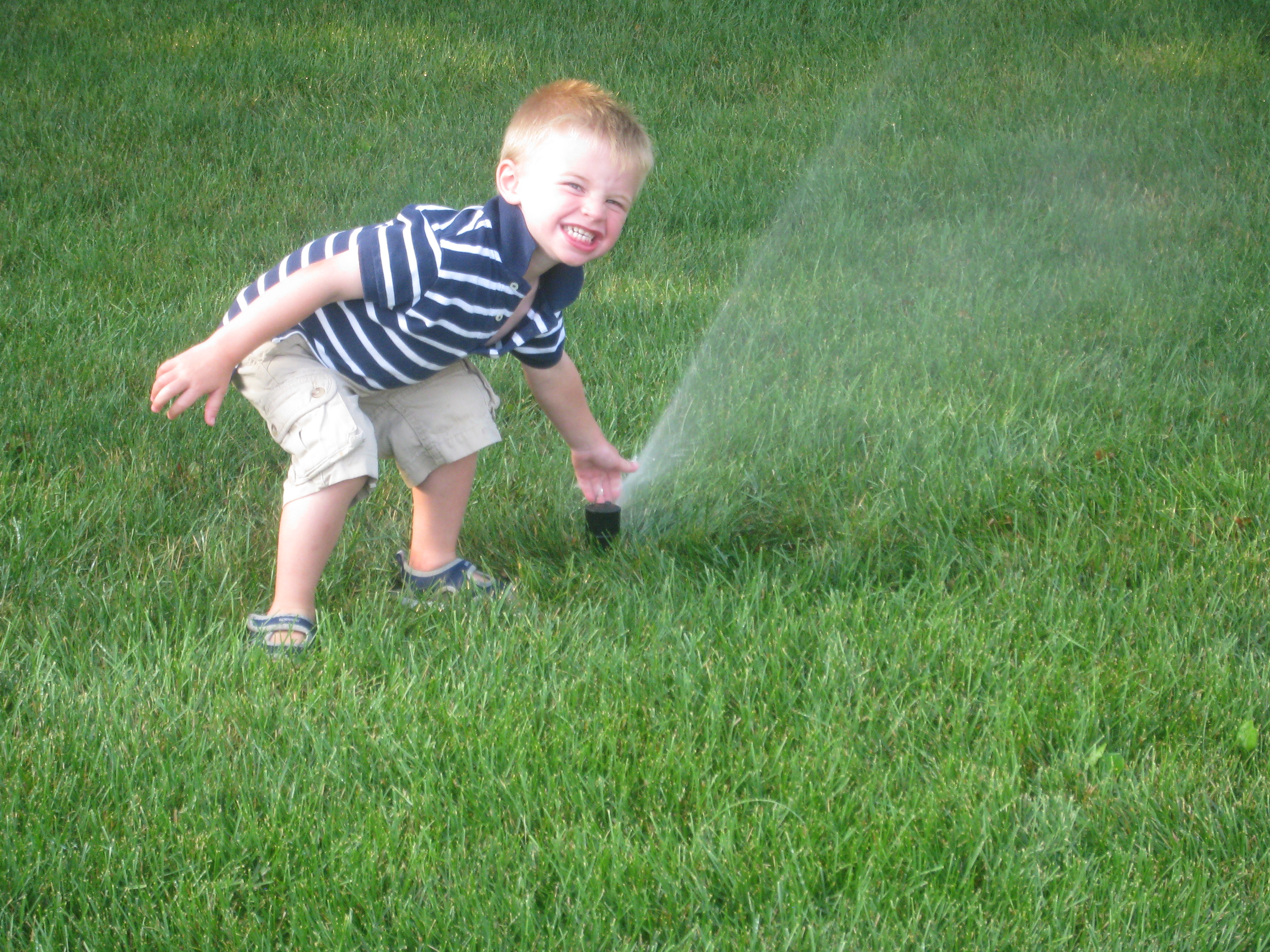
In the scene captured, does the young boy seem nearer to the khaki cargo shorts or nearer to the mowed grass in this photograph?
the khaki cargo shorts

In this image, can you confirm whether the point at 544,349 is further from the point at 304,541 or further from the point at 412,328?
the point at 304,541

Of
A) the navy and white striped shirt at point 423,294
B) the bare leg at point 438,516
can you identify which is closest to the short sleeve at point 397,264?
the navy and white striped shirt at point 423,294

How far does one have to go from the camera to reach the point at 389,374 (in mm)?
2506

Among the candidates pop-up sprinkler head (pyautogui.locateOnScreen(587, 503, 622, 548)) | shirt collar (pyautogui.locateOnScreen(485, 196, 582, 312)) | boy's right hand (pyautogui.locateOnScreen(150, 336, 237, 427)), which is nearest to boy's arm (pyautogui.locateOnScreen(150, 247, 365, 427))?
boy's right hand (pyautogui.locateOnScreen(150, 336, 237, 427))

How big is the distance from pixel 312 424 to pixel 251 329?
0.24 meters

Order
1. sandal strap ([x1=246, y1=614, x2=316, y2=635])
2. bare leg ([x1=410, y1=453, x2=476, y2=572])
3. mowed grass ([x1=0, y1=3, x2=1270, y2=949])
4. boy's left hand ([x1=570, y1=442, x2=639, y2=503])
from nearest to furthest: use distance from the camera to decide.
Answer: mowed grass ([x1=0, y1=3, x2=1270, y2=949])
sandal strap ([x1=246, y1=614, x2=316, y2=635])
bare leg ([x1=410, y1=453, x2=476, y2=572])
boy's left hand ([x1=570, y1=442, x2=639, y2=503])

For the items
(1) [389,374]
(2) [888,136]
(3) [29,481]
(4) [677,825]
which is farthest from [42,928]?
(2) [888,136]

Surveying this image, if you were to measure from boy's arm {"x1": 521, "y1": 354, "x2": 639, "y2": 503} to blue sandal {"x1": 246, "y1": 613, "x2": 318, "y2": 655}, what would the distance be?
66 centimetres

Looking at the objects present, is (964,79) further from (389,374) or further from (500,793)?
(500,793)

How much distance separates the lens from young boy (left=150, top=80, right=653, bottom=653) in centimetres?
232

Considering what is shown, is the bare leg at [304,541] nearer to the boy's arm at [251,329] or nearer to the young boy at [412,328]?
the young boy at [412,328]

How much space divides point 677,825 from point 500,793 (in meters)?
0.29

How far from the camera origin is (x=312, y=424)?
2.42m

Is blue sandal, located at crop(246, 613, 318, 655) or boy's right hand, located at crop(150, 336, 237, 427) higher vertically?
boy's right hand, located at crop(150, 336, 237, 427)
